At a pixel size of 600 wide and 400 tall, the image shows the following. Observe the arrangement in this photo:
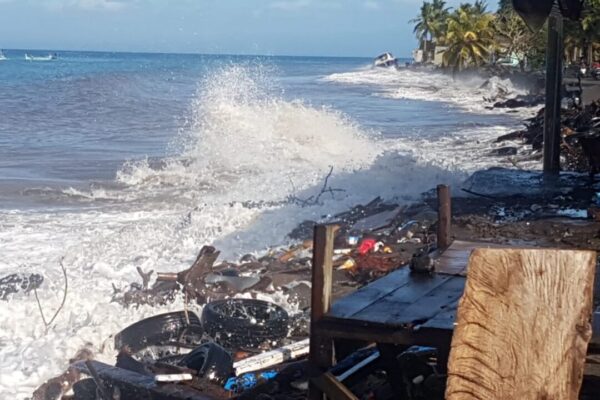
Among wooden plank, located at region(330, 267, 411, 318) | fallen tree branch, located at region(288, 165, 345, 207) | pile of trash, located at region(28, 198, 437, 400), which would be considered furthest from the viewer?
fallen tree branch, located at region(288, 165, 345, 207)

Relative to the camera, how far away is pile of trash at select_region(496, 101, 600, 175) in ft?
38.0

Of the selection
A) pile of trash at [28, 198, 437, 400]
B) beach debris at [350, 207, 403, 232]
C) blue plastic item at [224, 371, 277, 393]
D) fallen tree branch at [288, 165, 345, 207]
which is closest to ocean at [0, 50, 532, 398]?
fallen tree branch at [288, 165, 345, 207]

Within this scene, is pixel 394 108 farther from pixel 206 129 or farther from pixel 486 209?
pixel 486 209

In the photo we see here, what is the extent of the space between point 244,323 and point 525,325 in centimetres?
499

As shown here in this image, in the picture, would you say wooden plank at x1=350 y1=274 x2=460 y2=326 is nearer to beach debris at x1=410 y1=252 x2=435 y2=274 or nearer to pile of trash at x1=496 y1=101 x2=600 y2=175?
beach debris at x1=410 y1=252 x2=435 y2=274

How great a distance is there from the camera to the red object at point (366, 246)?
934cm

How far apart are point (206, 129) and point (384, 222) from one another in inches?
627

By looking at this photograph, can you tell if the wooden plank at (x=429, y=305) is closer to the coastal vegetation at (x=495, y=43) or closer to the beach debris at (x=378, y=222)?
the beach debris at (x=378, y=222)

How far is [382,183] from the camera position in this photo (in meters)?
14.3

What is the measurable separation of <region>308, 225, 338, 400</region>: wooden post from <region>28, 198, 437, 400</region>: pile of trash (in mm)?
426

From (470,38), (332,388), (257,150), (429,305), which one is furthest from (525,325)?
(470,38)

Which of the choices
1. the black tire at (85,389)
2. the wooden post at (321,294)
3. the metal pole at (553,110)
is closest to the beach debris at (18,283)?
the black tire at (85,389)

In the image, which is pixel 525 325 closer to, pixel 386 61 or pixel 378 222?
pixel 378 222

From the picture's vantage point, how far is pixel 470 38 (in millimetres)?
79875
